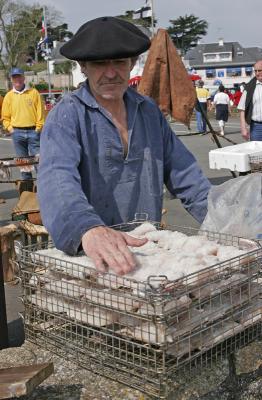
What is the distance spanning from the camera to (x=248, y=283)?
171cm

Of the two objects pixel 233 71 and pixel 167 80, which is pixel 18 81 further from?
pixel 233 71

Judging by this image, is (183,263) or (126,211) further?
(126,211)

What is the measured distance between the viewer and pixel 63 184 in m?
1.91

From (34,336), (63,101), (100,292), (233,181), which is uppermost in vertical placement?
(63,101)

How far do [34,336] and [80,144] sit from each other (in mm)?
692

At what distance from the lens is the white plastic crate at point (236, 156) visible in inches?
247

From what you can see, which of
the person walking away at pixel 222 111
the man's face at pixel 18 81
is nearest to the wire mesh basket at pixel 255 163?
the man's face at pixel 18 81

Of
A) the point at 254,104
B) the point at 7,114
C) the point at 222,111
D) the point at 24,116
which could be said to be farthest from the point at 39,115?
the point at 222,111

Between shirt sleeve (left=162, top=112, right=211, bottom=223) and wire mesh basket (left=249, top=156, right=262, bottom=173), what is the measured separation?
3465mm

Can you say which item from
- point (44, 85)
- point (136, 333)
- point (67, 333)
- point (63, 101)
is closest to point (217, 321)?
point (136, 333)

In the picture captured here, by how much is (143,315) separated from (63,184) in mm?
602

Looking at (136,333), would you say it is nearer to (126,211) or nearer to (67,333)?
(67,333)

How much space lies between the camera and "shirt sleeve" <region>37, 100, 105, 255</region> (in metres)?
1.77

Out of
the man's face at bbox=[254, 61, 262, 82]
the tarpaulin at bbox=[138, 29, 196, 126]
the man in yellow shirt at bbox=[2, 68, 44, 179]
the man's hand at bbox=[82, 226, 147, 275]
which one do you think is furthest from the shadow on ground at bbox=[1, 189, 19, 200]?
the man's hand at bbox=[82, 226, 147, 275]
